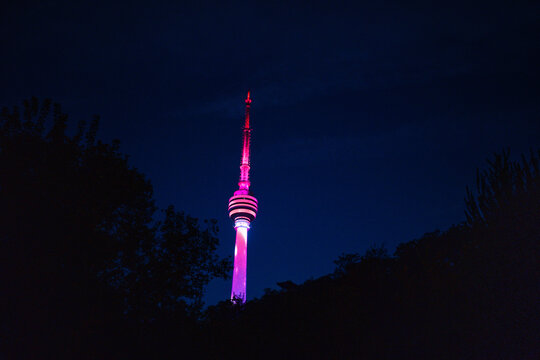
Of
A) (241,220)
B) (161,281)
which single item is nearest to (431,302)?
(161,281)

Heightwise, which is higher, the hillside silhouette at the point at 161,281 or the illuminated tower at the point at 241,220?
the illuminated tower at the point at 241,220

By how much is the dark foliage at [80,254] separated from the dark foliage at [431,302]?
5.77 m

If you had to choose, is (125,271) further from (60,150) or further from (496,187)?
(496,187)

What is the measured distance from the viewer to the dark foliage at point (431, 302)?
762 inches

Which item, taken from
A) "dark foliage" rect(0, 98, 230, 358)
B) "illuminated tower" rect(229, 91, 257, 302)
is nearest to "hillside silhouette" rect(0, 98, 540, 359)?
"dark foliage" rect(0, 98, 230, 358)

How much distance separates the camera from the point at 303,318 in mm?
26031

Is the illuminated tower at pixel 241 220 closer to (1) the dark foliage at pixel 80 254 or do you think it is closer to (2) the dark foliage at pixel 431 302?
(2) the dark foliage at pixel 431 302

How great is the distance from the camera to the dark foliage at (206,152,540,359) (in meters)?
19.3

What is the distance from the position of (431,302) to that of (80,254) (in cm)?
1377

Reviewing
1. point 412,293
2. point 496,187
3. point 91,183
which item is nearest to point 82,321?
point 91,183

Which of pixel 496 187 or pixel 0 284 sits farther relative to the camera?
pixel 496 187

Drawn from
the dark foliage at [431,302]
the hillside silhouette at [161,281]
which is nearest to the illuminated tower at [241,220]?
the dark foliage at [431,302]

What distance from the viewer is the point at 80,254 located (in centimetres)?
1800

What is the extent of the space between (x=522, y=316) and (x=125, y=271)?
563 inches
